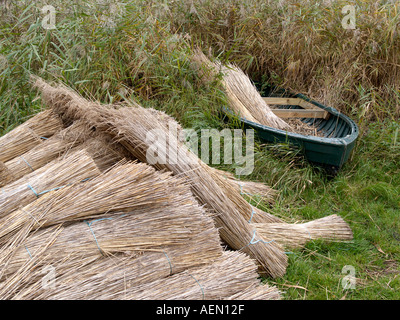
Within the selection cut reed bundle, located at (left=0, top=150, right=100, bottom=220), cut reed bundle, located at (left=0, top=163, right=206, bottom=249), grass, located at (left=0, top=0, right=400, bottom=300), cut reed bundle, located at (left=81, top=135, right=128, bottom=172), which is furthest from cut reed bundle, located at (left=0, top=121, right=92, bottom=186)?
grass, located at (left=0, top=0, right=400, bottom=300)

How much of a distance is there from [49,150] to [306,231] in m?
2.12

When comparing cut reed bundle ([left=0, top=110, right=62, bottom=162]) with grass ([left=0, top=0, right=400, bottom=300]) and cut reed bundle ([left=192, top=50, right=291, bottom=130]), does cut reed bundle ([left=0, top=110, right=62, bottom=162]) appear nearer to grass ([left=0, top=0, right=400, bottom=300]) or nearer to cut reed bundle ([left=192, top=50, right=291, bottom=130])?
grass ([left=0, top=0, right=400, bottom=300])

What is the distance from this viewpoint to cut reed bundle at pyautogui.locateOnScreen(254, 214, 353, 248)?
3.27 metres

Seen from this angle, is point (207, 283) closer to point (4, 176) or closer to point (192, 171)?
point (192, 171)

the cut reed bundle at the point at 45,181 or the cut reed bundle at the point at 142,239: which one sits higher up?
the cut reed bundle at the point at 45,181

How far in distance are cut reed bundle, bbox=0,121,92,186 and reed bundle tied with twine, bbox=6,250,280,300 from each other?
1.08 meters

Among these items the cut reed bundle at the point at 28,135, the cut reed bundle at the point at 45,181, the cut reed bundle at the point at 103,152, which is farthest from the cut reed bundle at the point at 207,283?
the cut reed bundle at the point at 28,135

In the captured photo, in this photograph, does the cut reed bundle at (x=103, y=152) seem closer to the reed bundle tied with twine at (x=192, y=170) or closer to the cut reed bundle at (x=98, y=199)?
the reed bundle tied with twine at (x=192, y=170)

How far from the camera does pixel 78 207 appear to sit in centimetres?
242

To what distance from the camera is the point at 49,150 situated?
3.22m

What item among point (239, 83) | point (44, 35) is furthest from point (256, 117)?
point (44, 35)

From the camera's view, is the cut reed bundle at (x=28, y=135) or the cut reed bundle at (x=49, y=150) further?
the cut reed bundle at (x=28, y=135)

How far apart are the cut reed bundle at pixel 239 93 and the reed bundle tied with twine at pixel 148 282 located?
8.49ft

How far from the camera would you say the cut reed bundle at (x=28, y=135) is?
128 inches
